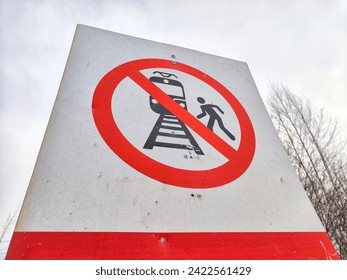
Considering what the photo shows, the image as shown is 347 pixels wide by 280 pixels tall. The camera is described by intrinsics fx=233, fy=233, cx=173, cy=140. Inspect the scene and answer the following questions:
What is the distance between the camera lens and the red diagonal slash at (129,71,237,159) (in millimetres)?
882

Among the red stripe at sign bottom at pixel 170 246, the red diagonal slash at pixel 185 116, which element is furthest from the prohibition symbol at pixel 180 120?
the red stripe at sign bottom at pixel 170 246

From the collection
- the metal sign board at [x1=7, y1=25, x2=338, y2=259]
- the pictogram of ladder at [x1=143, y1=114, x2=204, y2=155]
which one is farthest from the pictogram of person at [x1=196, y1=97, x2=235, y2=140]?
the pictogram of ladder at [x1=143, y1=114, x2=204, y2=155]

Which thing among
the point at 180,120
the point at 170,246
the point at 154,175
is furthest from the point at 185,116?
the point at 170,246

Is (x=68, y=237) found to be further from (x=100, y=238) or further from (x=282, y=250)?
(x=282, y=250)

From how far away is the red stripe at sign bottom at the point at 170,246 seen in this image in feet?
1.73

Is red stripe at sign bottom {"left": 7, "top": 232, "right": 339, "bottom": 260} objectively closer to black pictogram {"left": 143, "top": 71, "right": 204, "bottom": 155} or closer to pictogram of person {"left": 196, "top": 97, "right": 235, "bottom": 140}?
black pictogram {"left": 143, "top": 71, "right": 204, "bottom": 155}

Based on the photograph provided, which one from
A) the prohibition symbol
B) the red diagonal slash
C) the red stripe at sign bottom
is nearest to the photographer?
the red stripe at sign bottom

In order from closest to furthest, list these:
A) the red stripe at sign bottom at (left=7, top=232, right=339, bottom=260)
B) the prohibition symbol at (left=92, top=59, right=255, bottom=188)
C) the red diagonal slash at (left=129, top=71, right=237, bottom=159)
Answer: the red stripe at sign bottom at (left=7, top=232, right=339, bottom=260) → the prohibition symbol at (left=92, top=59, right=255, bottom=188) → the red diagonal slash at (left=129, top=71, right=237, bottom=159)

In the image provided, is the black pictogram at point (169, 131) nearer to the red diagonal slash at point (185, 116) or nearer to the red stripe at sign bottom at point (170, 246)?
the red diagonal slash at point (185, 116)

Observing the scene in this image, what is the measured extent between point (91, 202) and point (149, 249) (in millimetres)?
196

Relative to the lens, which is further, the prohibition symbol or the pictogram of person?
the pictogram of person

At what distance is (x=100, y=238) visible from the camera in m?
0.56

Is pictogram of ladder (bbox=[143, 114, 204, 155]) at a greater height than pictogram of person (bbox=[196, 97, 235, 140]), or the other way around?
pictogram of person (bbox=[196, 97, 235, 140])
